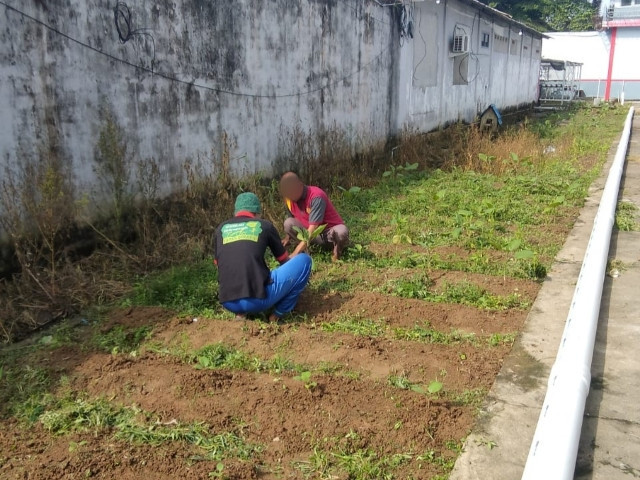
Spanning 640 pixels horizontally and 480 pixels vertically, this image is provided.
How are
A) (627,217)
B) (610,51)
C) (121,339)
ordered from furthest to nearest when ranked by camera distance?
(610,51) < (627,217) < (121,339)

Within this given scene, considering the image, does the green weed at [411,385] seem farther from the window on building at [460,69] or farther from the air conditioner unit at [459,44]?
the window on building at [460,69]

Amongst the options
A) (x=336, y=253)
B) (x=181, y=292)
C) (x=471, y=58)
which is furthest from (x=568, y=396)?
(x=471, y=58)

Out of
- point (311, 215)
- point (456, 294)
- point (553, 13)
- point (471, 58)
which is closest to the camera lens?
point (456, 294)

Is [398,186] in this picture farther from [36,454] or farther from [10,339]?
[36,454]

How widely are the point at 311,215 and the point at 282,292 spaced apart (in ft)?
4.49

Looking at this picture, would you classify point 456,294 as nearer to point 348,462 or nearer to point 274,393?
point 274,393

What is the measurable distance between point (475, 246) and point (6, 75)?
4.75 metres

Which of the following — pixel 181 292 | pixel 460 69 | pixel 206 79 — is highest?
pixel 460 69

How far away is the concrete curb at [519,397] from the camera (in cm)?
277

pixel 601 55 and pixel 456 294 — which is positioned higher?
pixel 601 55

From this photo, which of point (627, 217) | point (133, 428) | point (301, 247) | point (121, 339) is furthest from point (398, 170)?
point (133, 428)

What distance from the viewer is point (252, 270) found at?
4273 millimetres

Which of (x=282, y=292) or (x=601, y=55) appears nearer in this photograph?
(x=282, y=292)

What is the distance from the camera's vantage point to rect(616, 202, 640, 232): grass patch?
23.0ft
